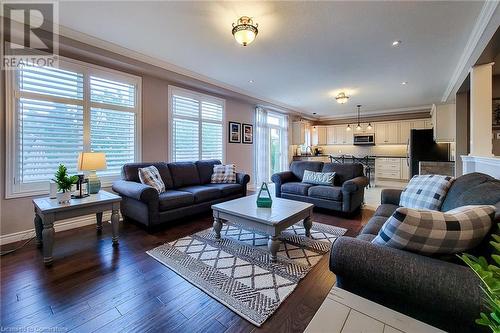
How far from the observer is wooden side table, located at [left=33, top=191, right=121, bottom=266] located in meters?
2.21

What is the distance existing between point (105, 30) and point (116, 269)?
113 inches

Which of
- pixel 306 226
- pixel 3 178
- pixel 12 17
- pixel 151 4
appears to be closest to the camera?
pixel 151 4

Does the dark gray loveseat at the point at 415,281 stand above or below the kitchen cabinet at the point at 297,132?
below

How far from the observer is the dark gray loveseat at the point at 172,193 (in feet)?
10.1

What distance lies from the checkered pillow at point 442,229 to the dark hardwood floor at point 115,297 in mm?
922

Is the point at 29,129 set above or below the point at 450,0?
below

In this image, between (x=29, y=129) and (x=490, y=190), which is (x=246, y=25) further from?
(x=29, y=129)

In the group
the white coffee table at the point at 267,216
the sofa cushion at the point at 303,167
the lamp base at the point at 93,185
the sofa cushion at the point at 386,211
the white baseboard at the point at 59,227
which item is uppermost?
the sofa cushion at the point at 303,167

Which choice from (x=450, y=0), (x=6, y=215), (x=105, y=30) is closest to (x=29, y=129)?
(x=6, y=215)

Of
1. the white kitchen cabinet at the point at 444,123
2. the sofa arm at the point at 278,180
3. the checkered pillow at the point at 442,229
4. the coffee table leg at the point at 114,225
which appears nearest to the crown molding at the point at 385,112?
the white kitchen cabinet at the point at 444,123

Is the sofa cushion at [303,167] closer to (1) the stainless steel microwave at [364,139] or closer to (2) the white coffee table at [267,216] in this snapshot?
(2) the white coffee table at [267,216]

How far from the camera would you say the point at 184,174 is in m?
4.20

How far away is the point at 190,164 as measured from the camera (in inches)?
173

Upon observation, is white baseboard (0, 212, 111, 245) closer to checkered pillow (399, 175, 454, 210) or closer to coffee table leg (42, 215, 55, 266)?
coffee table leg (42, 215, 55, 266)
